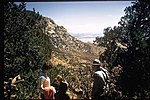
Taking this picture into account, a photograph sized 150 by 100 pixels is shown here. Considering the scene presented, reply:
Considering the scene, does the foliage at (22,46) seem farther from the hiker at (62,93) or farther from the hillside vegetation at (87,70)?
the hiker at (62,93)

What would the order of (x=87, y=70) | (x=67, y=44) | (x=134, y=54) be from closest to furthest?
(x=134, y=54) → (x=87, y=70) → (x=67, y=44)

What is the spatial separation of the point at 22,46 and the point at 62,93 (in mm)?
3383

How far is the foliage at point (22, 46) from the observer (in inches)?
340

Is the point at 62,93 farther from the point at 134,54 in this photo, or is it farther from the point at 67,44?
the point at 67,44

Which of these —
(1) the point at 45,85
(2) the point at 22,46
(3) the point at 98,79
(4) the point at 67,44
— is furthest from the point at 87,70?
(4) the point at 67,44

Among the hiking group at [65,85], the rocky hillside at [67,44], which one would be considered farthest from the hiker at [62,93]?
the rocky hillside at [67,44]

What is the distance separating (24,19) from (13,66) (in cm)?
183

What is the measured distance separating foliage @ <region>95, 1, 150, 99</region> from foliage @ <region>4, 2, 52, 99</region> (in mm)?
2443

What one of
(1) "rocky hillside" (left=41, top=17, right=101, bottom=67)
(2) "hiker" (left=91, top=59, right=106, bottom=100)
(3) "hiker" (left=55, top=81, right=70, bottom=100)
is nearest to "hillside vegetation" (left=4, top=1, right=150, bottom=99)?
(2) "hiker" (left=91, top=59, right=106, bottom=100)

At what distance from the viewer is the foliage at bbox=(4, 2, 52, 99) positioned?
8641mm

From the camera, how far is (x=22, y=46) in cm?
932

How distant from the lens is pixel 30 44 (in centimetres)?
969

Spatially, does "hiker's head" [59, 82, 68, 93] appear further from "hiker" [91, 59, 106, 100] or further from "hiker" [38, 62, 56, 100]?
"hiker" [91, 59, 106, 100]

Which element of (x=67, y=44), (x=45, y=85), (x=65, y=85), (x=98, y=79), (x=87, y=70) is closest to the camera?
(x=98, y=79)
